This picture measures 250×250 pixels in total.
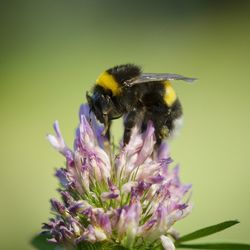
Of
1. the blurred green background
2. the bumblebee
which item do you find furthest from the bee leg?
the blurred green background

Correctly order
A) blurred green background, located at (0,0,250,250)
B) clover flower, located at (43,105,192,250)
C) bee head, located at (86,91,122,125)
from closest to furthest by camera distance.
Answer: clover flower, located at (43,105,192,250) < bee head, located at (86,91,122,125) < blurred green background, located at (0,0,250,250)

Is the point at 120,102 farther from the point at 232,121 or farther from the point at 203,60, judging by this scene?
the point at 203,60

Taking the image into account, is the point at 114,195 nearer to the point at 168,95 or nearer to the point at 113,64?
the point at 168,95

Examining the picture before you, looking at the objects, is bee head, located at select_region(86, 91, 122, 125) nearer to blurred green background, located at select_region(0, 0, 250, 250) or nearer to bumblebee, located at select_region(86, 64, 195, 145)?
bumblebee, located at select_region(86, 64, 195, 145)

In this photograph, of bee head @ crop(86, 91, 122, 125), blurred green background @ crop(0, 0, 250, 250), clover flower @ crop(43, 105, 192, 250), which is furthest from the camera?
blurred green background @ crop(0, 0, 250, 250)

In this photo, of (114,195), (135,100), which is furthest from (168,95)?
(114,195)

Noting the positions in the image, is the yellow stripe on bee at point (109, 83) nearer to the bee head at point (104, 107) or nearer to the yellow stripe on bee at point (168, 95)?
the bee head at point (104, 107)

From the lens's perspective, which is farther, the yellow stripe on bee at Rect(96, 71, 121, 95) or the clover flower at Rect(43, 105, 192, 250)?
the yellow stripe on bee at Rect(96, 71, 121, 95)

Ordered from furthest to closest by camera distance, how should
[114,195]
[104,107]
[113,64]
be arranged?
[113,64] → [104,107] → [114,195]
